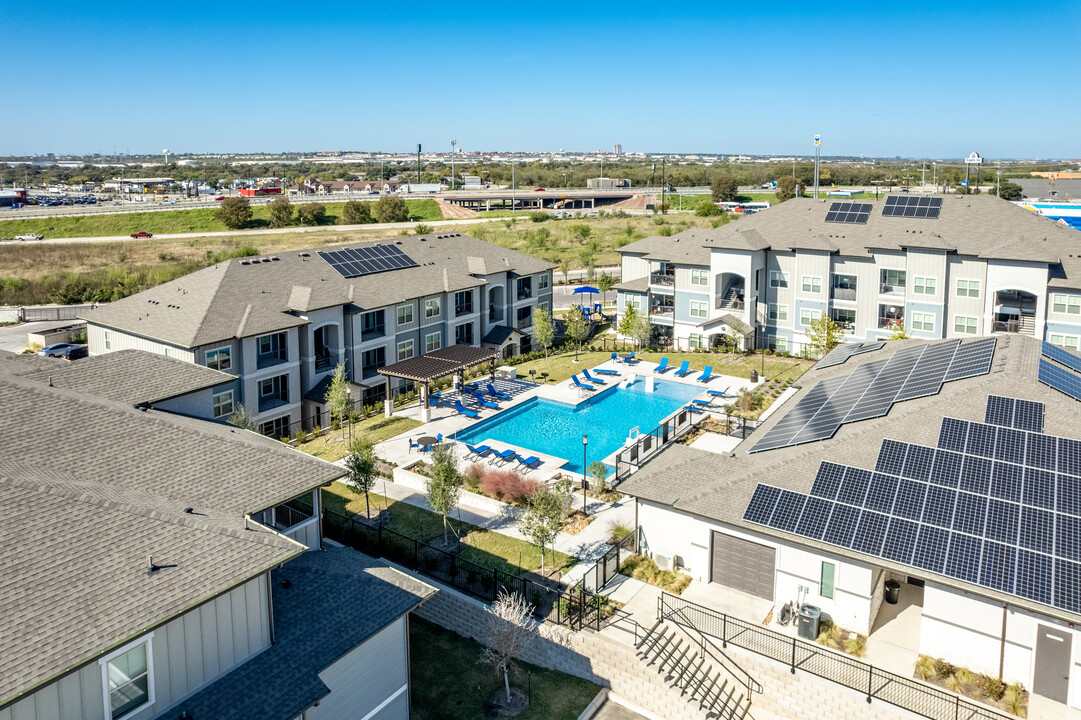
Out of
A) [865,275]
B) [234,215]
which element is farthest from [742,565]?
[234,215]

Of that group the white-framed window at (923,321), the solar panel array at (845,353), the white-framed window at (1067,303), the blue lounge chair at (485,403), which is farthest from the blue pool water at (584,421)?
the white-framed window at (1067,303)

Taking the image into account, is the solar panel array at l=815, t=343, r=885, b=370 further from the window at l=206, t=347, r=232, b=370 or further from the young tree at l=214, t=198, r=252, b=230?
the young tree at l=214, t=198, r=252, b=230

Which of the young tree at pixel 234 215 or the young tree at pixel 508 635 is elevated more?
the young tree at pixel 234 215

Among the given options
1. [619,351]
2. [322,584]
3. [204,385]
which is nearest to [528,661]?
[322,584]

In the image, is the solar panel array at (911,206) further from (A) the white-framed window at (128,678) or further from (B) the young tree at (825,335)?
(A) the white-framed window at (128,678)

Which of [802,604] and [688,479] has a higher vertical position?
[688,479]

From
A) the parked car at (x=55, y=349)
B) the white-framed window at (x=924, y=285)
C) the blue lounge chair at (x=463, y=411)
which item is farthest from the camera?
the parked car at (x=55, y=349)

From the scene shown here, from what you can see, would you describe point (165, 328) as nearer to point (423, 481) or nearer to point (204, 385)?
point (204, 385)
